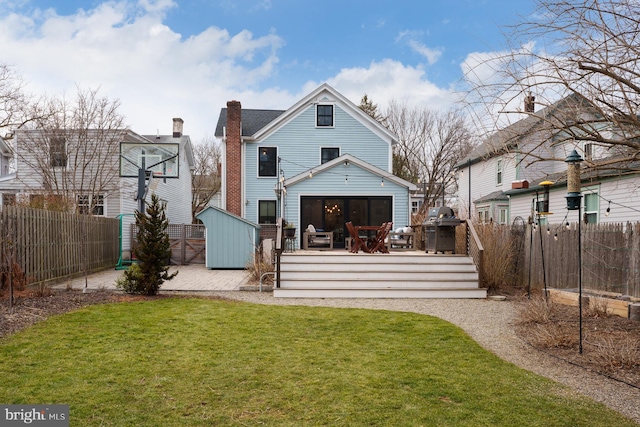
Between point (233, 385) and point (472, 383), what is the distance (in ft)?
7.87

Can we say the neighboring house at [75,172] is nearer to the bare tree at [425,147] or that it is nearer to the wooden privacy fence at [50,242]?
the wooden privacy fence at [50,242]

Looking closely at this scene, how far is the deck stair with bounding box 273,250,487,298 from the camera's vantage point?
10852mm

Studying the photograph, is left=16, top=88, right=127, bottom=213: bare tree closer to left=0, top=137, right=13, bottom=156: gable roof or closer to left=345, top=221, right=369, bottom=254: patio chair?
left=0, top=137, right=13, bottom=156: gable roof

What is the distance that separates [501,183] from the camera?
2569cm

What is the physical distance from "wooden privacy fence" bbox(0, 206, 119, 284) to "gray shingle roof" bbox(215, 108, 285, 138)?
26.9 ft

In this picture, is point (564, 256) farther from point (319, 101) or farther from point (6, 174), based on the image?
point (6, 174)

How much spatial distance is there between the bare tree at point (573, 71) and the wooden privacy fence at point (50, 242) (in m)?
8.66

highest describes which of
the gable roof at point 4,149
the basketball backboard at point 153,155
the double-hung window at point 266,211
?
the gable roof at point 4,149

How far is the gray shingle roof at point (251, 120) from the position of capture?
2227 centimetres

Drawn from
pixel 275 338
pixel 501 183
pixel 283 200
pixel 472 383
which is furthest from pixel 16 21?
pixel 501 183

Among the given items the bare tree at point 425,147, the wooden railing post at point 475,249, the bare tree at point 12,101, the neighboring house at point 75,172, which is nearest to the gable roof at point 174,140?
the neighboring house at point 75,172

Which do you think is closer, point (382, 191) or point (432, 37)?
point (432, 37)

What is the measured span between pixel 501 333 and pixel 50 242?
10.9m

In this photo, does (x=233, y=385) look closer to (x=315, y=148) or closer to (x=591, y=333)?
(x=591, y=333)
